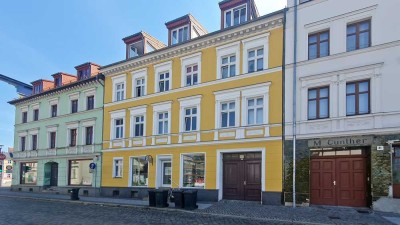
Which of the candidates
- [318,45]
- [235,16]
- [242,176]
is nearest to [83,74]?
[235,16]

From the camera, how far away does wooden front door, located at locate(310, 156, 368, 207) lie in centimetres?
1574

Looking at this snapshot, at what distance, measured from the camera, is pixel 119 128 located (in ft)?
84.4

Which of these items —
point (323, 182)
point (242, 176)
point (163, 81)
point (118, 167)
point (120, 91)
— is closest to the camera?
point (323, 182)

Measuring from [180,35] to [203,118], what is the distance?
6.91 meters

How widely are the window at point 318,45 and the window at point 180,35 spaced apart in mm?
9084

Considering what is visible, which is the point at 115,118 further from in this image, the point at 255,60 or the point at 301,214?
the point at 301,214

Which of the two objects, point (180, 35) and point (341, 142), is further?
point (180, 35)

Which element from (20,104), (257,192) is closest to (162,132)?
(257,192)

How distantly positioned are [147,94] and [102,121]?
5266 mm

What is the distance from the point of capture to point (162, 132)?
2311 cm

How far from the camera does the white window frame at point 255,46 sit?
18.8 metres

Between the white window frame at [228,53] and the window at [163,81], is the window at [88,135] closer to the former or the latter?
the window at [163,81]

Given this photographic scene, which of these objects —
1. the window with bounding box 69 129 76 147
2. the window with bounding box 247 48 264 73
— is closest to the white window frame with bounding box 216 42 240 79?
the window with bounding box 247 48 264 73

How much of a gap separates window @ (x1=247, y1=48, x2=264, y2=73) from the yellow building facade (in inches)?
2.3
